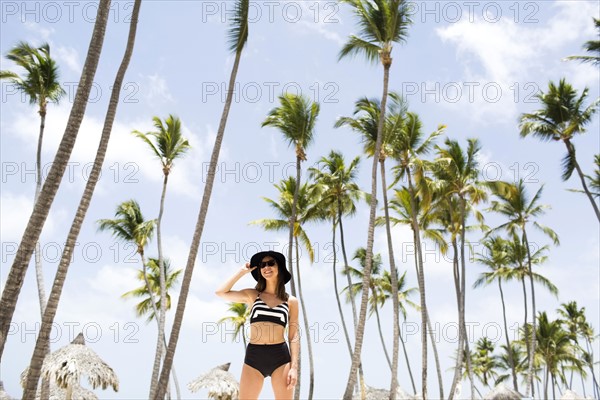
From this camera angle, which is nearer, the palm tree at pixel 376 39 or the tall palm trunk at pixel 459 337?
the palm tree at pixel 376 39

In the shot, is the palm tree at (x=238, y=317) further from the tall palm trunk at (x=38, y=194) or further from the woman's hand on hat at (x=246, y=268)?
the woman's hand on hat at (x=246, y=268)

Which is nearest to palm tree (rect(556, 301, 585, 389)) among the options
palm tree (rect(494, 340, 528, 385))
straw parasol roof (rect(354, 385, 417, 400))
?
palm tree (rect(494, 340, 528, 385))

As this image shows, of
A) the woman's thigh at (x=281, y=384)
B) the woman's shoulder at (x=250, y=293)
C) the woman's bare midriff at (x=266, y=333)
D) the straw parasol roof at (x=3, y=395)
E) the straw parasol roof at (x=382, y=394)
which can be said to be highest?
the woman's shoulder at (x=250, y=293)

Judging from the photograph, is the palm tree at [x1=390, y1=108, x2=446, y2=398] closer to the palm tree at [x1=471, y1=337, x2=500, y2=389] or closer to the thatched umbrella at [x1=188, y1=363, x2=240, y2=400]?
the thatched umbrella at [x1=188, y1=363, x2=240, y2=400]

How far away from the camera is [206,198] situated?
15.3 meters

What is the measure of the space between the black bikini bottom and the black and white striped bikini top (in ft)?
0.62

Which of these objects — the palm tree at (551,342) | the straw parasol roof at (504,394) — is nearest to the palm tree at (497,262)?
the palm tree at (551,342)

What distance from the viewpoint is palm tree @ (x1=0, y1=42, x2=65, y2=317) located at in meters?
21.0

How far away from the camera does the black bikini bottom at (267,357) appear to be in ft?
14.0

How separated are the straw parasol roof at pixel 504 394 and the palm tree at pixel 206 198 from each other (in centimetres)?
1107

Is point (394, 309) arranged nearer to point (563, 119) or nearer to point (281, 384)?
point (563, 119)

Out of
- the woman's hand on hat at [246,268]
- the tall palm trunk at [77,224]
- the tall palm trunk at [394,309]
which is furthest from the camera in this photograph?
the tall palm trunk at [394,309]

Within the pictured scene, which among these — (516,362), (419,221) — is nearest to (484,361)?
(516,362)

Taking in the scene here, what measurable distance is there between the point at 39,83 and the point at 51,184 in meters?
15.0
